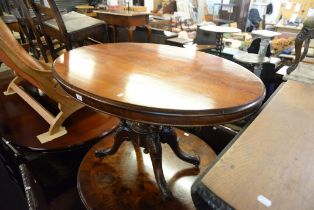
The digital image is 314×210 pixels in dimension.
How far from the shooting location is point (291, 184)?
1.87 ft

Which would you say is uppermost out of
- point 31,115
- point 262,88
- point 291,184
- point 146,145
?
point 262,88

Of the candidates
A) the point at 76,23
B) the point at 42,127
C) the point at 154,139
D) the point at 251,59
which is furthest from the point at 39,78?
the point at 251,59

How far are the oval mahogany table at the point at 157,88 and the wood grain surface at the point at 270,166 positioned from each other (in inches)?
4.6

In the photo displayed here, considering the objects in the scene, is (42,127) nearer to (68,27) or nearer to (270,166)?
(68,27)

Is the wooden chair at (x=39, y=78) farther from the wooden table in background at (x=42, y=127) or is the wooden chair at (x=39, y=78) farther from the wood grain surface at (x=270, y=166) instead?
the wood grain surface at (x=270, y=166)

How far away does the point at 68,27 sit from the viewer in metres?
2.06

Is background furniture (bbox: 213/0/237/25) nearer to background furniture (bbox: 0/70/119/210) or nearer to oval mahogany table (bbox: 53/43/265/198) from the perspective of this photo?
background furniture (bbox: 0/70/119/210)

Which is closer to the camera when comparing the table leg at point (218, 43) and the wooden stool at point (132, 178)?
the wooden stool at point (132, 178)

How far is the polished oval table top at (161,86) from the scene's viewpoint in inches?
25.6

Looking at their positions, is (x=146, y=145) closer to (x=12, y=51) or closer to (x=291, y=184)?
(x=291, y=184)

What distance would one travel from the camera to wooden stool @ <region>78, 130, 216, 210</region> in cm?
116

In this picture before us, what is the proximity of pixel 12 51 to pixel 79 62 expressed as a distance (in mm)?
542

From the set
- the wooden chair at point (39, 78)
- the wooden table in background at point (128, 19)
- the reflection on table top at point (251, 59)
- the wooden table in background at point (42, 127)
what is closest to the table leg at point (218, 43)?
the reflection on table top at point (251, 59)

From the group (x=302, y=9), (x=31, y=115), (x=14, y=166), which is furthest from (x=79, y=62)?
(x=302, y=9)
